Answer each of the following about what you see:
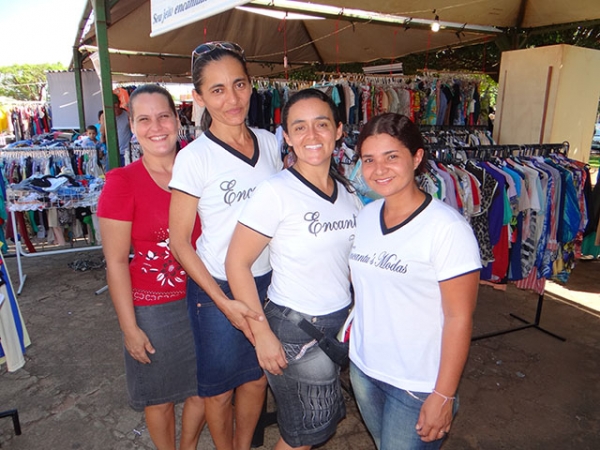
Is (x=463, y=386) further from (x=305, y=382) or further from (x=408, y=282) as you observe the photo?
(x=408, y=282)

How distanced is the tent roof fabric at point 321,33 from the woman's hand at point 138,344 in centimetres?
588

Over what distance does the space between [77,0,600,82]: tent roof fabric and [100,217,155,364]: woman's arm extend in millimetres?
5684

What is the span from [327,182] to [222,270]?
1.82 feet

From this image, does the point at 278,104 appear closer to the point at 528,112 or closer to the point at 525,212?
the point at 528,112

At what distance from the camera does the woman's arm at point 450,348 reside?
49.7 inches

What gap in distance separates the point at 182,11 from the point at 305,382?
2.28 meters

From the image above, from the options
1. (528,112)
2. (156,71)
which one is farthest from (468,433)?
(156,71)

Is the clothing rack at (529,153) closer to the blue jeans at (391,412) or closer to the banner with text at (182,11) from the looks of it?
the blue jeans at (391,412)

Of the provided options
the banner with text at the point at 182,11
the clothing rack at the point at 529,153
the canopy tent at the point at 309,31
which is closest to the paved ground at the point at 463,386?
the clothing rack at the point at 529,153

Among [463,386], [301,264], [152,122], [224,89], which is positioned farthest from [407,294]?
[463,386]

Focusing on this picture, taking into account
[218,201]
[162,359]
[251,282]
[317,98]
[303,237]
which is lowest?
[162,359]

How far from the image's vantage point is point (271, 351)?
1494 mm

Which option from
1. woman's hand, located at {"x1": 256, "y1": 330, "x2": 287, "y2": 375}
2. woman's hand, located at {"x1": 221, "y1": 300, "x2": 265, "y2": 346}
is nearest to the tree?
woman's hand, located at {"x1": 221, "y1": 300, "x2": 265, "y2": 346}

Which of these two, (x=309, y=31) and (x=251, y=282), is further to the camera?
(x=309, y=31)
